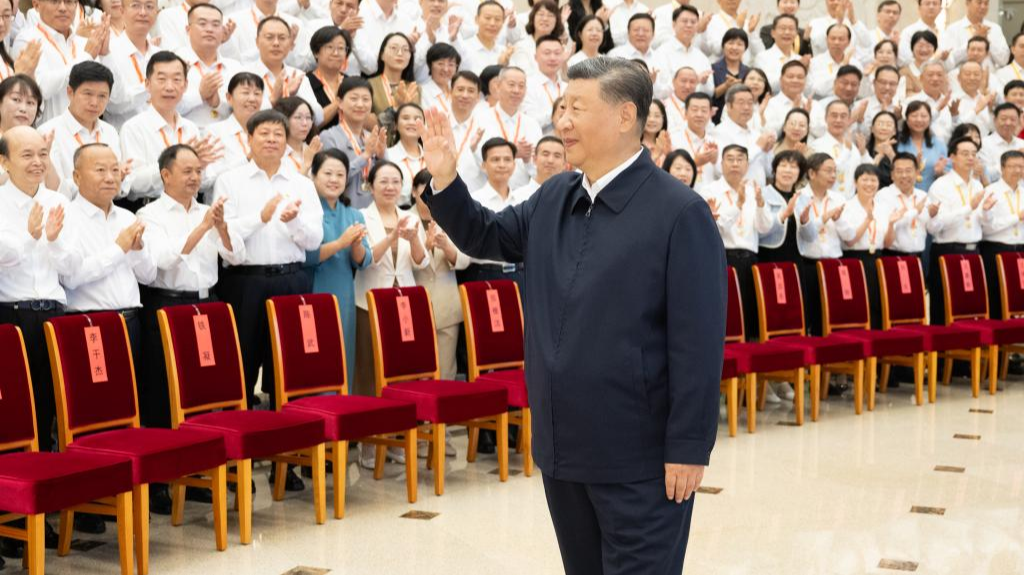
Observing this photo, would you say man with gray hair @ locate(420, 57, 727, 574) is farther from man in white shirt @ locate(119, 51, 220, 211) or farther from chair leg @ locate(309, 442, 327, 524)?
man in white shirt @ locate(119, 51, 220, 211)

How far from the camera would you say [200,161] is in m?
5.28

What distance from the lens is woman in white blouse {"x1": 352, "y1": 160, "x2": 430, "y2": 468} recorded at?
582 cm

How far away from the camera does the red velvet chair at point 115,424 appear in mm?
4016

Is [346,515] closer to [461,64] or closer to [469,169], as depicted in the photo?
[469,169]

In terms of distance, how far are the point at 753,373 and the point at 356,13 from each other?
10.7 ft

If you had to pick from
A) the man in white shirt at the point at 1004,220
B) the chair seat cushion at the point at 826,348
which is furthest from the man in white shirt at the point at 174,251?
the man in white shirt at the point at 1004,220

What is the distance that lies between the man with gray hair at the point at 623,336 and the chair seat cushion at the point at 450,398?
2854 mm

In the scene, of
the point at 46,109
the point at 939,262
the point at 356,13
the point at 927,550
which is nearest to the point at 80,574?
the point at 46,109

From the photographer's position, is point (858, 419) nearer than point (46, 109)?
No

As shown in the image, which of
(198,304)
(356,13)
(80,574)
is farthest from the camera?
(356,13)

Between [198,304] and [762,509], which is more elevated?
[198,304]

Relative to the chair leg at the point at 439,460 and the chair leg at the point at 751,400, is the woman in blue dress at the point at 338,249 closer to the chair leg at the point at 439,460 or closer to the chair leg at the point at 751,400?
the chair leg at the point at 439,460

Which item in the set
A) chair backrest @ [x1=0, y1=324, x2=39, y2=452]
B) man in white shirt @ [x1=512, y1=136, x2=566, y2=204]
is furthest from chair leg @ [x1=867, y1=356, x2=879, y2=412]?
chair backrest @ [x1=0, y1=324, x2=39, y2=452]

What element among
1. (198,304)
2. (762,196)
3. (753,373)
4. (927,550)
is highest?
(762,196)
